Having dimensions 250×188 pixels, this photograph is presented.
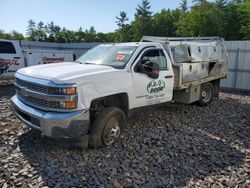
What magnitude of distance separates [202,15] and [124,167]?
1434 inches

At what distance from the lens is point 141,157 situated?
4672mm

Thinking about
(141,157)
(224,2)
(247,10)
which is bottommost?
(141,157)

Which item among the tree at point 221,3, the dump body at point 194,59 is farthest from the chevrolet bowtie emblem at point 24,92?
the tree at point 221,3

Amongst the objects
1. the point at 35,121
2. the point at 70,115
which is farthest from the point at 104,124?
the point at 35,121

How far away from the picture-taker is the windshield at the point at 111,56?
212 inches

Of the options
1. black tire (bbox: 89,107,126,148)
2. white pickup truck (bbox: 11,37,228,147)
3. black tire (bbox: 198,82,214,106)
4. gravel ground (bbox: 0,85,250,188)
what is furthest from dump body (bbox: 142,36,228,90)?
black tire (bbox: 89,107,126,148)

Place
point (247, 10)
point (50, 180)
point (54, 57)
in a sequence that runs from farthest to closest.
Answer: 1. point (247, 10)
2. point (54, 57)
3. point (50, 180)

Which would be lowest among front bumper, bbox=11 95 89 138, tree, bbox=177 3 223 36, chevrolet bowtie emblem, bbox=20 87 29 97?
front bumper, bbox=11 95 89 138

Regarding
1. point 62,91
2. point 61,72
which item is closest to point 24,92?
point 61,72

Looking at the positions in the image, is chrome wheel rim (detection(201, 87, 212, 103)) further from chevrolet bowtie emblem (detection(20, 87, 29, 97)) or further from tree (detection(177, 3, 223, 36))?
tree (detection(177, 3, 223, 36))

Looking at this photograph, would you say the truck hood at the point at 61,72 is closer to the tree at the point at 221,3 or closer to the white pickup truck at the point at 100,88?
the white pickup truck at the point at 100,88

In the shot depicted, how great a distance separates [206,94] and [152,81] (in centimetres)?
399

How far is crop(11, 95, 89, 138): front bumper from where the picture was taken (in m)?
4.10

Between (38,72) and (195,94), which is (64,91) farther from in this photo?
(195,94)
